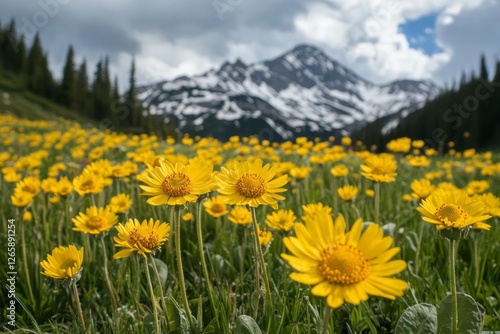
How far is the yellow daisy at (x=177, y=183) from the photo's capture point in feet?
5.11

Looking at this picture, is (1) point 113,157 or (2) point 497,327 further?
(1) point 113,157

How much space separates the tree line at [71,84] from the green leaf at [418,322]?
62531 millimetres

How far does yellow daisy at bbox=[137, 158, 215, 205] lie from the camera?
156 centimetres

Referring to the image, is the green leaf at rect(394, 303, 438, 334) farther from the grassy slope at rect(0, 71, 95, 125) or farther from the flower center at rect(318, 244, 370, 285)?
the grassy slope at rect(0, 71, 95, 125)

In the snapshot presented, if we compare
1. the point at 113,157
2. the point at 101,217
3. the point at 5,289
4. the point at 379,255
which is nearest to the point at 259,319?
the point at 379,255

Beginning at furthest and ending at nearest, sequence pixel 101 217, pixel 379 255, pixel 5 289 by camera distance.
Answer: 1. pixel 5 289
2. pixel 101 217
3. pixel 379 255

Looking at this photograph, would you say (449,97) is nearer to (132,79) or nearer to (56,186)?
(132,79)

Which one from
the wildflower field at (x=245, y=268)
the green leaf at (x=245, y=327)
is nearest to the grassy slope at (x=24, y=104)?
the wildflower field at (x=245, y=268)

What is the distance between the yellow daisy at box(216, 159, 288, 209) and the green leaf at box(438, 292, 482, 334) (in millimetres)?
728

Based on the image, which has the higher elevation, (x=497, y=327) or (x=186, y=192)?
(x=186, y=192)

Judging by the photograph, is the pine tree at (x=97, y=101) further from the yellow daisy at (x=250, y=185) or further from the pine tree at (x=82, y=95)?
the yellow daisy at (x=250, y=185)

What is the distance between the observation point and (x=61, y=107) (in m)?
59.5

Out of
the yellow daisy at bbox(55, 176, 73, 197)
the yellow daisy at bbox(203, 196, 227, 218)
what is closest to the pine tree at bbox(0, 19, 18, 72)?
the yellow daisy at bbox(55, 176, 73, 197)

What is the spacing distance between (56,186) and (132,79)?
255 feet
